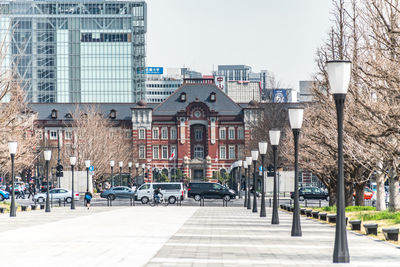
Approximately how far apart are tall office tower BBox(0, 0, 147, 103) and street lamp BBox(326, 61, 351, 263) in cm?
14262

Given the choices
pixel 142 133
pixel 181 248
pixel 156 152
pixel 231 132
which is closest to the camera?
pixel 181 248

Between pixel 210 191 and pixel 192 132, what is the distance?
54801mm

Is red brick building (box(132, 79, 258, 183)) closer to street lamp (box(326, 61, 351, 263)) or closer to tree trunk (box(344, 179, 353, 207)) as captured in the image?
tree trunk (box(344, 179, 353, 207))

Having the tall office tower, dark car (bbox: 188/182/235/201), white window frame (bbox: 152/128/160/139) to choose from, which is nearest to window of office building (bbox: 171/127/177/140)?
white window frame (bbox: 152/128/160/139)

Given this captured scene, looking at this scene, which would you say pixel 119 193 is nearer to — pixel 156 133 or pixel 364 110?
pixel 364 110

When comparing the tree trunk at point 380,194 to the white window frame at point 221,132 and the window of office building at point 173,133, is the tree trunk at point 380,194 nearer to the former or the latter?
the white window frame at point 221,132

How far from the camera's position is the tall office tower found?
157 m

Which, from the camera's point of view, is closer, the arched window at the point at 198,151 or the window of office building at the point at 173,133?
the window of office building at the point at 173,133

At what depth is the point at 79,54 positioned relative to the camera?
156875 millimetres

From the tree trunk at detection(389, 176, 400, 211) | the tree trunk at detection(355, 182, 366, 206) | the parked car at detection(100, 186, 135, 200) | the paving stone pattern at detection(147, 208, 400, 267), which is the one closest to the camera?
the paving stone pattern at detection(147, 208, 400, 267)

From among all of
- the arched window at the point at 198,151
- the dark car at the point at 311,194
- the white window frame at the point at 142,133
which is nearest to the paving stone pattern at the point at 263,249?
the dark car at the point at 311,194

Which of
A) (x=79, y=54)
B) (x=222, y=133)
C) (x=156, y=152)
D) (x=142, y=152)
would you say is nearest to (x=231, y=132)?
(x=222, y=133)

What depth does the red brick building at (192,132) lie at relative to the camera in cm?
11756

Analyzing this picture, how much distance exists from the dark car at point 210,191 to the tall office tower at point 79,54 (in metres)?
94.1
